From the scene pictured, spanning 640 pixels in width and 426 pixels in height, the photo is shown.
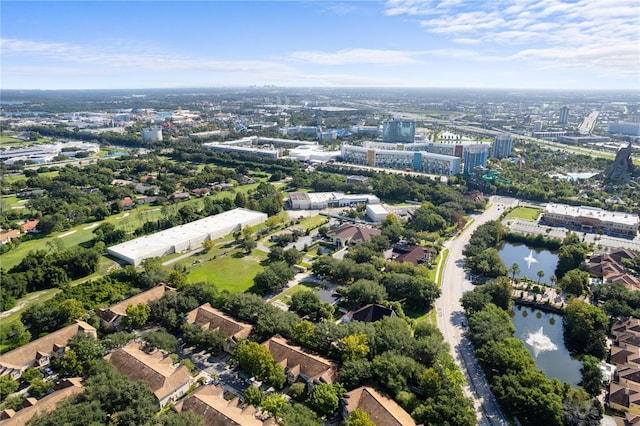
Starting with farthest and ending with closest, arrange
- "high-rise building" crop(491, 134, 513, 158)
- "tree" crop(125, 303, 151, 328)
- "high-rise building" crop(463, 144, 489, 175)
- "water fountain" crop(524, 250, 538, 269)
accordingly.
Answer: "high-rise building" crop(491, 134, 513, 158) < "high-rise building" crop(463, 144, 489, 175) < "water fountain" crop(524, 250, 538, 269) < "tree" crop(125, 303, 151, 328)

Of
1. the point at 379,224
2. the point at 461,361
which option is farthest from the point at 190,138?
the point at 461,361

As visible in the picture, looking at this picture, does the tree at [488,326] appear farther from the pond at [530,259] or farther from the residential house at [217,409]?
the residential house at [217,409]

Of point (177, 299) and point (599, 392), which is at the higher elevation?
point (177, 299)

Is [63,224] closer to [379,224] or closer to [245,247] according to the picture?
[245,247]

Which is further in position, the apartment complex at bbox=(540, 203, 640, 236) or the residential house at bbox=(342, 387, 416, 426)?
the apartment complex at bbox=(540, 203, 640, 236)

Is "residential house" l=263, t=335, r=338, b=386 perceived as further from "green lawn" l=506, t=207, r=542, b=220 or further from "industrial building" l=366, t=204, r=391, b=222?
"green lawn" l=506, t=207, r=542, b=220

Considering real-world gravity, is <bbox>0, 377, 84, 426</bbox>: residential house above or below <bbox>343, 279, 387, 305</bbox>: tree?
below

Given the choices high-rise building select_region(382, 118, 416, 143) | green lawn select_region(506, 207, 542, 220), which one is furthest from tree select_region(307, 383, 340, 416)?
high-rise building select_region(382, 118, 416, 143)
